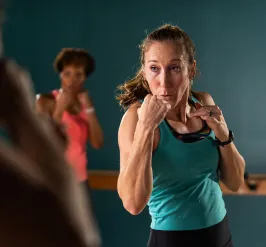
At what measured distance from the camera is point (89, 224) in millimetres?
190

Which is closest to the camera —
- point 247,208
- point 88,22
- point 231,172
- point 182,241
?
point 182,241

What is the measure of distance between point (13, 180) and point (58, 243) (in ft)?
0.09

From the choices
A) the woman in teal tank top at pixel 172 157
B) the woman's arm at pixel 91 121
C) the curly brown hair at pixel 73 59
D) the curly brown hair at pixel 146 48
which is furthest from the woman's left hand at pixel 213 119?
the curly brown hair at pixel 73 59

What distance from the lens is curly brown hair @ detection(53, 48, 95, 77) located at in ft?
8.63

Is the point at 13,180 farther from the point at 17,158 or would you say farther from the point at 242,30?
the point at 242,30

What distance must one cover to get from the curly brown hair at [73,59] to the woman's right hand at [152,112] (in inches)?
62.3

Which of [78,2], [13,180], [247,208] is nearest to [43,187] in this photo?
[13,180]

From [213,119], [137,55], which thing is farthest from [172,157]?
[137,55]

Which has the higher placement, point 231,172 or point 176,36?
point 176,36

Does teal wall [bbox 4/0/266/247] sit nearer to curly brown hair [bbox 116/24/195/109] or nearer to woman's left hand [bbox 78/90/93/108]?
woman's left hand [bbox 78/90/93/108]

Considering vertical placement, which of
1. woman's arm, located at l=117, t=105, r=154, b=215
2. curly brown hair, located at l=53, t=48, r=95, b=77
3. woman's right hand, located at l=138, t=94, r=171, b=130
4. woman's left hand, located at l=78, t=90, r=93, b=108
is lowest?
woman's left hand, located at l=78, t=90, r=93, b=108

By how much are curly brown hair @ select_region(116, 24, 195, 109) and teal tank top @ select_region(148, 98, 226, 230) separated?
116mm

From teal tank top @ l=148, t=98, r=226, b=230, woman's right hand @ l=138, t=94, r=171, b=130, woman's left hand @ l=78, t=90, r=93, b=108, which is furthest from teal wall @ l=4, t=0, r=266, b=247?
woman's right hand @ l=138, t=94, r=171, b=130

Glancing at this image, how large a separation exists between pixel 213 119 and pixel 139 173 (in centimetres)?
30
